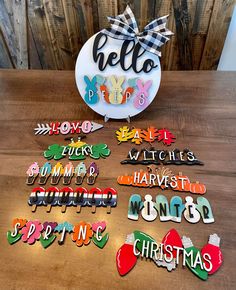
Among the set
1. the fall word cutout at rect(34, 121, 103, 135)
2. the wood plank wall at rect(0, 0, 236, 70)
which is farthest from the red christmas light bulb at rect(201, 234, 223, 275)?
the wood plank wall at rect(0, 0, 236, 70)

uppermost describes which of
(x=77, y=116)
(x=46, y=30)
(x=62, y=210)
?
(x=46, y=30)

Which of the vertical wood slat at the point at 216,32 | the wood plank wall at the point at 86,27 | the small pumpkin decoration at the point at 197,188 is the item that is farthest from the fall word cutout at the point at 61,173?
the vertical wood slat at the point at 216,32

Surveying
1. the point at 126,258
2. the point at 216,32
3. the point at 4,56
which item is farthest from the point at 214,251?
the point at 4,56

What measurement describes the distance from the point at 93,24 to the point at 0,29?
0.44 meters

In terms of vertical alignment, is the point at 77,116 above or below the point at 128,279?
above

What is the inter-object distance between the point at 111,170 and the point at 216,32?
82 cm

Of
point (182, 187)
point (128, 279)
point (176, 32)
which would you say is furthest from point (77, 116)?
point (176, 32)

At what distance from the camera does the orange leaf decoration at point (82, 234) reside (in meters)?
0.49

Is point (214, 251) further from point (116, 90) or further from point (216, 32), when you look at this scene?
point (216, 32)

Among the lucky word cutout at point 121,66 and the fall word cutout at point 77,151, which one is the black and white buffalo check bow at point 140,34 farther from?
the fall word cutout at point 77,151

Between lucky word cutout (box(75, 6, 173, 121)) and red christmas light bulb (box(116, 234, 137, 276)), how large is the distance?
38 cm

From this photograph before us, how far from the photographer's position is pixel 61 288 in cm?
43

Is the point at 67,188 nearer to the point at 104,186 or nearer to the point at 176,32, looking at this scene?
the point at 104,186

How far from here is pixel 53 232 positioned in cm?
51
